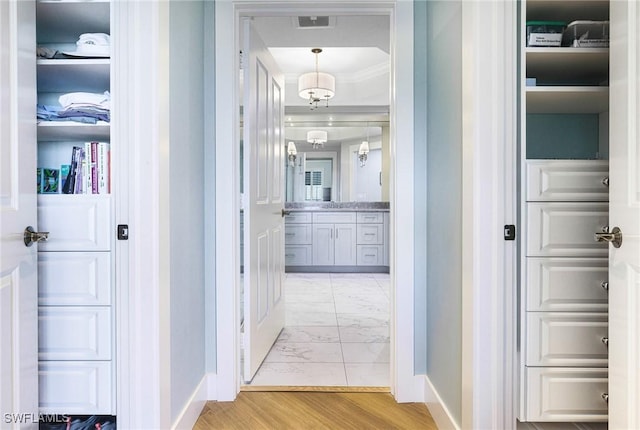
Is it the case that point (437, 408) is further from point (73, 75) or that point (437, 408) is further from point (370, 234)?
point (370, 234)

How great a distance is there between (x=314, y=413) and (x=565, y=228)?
1309 millimetres

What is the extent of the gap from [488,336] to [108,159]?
151 centimetres

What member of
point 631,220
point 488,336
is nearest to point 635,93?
point 631,220

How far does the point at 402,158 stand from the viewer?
1.88 metres

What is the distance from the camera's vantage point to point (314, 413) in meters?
1.80

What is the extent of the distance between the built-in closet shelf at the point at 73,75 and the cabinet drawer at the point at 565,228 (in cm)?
163

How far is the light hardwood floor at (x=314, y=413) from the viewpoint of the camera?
1706 mm

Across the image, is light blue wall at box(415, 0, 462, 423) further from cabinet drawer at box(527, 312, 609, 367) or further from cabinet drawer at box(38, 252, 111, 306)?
cabinet drawer at box(38, 252, 111, 306)

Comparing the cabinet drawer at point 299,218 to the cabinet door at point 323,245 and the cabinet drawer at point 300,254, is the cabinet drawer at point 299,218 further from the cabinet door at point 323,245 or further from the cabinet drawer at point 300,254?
the cabinet drawer at point 300,254

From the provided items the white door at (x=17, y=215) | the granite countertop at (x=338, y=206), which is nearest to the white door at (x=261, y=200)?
the white door at (x=17, y=215)

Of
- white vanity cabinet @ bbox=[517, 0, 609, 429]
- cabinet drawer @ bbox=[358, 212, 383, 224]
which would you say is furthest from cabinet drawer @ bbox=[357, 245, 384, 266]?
white vanity cabinet @ bbox=[517, 0, 609, 429]

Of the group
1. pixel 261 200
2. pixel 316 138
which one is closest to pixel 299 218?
pixel 316 138

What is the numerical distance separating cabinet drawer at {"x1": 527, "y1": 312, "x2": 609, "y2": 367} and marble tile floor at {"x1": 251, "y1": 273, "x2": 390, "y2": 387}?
927 mm

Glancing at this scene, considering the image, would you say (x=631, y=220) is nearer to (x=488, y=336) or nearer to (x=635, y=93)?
(x=635, y=93)
